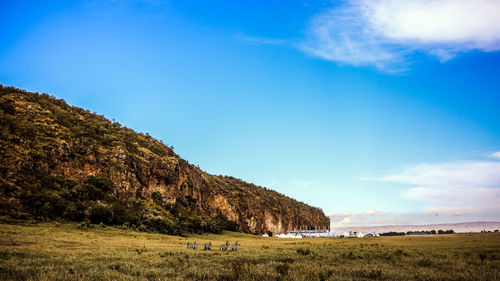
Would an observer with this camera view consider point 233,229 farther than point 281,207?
No

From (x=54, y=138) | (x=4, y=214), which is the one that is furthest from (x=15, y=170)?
(x=54, y=138)

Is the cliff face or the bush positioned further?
the bush

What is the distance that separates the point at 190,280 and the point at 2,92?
233 feet

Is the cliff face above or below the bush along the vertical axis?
above

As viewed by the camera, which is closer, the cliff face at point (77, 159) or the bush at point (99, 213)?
the cliff face at point (77, 159)

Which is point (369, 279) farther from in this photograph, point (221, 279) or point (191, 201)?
point (191, 201)

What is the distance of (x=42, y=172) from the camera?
1896 inches

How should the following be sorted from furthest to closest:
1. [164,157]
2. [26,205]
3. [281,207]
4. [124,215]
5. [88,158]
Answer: [281,207] → [164,157] → [88,158] → [124,215] → [26,205]

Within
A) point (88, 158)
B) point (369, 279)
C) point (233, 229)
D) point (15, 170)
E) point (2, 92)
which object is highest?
point (2, 92)

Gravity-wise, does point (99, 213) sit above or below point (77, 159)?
below

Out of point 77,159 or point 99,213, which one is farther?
point 77,159

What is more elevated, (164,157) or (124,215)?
(164,157)

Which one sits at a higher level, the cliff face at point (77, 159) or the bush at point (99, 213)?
the cliff face at point (77, 159)

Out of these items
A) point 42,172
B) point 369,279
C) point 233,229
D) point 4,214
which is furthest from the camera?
point 233,229
